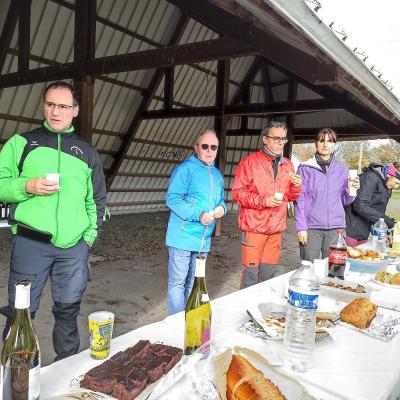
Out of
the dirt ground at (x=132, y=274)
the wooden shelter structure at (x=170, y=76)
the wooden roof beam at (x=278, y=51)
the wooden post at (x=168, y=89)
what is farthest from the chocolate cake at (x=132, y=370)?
the wooden post at (x=168, y=89)

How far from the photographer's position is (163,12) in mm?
9094

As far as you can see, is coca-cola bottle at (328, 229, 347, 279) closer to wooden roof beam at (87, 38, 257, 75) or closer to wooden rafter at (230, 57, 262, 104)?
wooden roof beam at (87, 38, 257, 75)

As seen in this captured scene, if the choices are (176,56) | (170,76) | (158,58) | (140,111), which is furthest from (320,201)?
(140,111)

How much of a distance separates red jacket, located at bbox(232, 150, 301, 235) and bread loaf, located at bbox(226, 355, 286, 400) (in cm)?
208

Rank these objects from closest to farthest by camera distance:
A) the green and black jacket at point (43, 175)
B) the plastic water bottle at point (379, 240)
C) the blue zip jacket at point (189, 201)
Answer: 1. the green and black jacket at point (43, 175)
2. the blue zip jacket at point (189, 201)
3. the plastic water bottle at point (379, 240)

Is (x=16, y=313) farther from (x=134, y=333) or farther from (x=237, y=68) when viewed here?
(x=237, y=68)

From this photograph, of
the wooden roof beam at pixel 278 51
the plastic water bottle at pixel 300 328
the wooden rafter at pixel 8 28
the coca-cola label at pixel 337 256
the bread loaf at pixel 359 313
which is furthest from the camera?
the wooden rafter at pixel 8 28

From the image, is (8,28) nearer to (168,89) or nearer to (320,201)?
(168,89)

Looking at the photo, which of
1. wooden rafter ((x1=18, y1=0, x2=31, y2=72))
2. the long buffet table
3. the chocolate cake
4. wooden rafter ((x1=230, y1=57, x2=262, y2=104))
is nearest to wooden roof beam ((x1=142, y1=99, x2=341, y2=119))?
wooden rafter ((x1=18, y1=0, x2=31, y2=72))

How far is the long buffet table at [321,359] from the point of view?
1131 mm

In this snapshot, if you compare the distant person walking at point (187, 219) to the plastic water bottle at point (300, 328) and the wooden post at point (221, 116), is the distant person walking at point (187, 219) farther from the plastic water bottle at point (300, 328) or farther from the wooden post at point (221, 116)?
the wooden post at point (221, 116)

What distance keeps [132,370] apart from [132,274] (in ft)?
15.0

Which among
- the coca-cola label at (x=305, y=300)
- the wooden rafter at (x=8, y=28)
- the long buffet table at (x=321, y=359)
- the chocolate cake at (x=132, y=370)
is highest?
the wooden rafter at (x=8, y=28)

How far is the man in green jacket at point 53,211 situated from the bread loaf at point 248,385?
1300 millimetres
